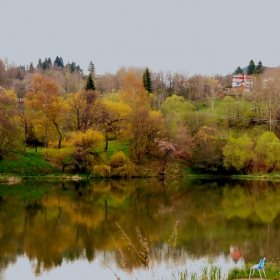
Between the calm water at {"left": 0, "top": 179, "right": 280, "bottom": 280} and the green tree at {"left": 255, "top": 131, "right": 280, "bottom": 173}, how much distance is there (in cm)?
1600

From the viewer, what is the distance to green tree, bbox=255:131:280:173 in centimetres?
5684

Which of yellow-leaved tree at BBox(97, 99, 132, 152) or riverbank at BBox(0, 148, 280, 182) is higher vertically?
yellow-leaved tree at BBox(97, 99, 132, 152)

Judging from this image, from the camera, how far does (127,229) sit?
22.1 meters

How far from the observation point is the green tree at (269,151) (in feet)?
186

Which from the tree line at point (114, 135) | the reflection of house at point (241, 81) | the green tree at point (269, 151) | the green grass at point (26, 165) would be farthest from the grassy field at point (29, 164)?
the reflection of house at point (241, 81)

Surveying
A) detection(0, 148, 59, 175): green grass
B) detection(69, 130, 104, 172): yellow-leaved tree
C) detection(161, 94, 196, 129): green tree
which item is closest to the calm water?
detection(0, 148, 59, 175): green grass

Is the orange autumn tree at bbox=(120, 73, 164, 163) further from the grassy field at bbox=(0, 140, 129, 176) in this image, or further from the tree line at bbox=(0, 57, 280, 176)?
the grassy field at bbox=(0, 140, 129, 176)

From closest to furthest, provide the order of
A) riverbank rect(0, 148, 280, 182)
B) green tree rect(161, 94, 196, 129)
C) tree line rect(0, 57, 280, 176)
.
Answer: riverbank rect(0, 148, 280, 182), tree line rect(0, 57, 280, 176), green tree rect(161, 94, 196, 129)

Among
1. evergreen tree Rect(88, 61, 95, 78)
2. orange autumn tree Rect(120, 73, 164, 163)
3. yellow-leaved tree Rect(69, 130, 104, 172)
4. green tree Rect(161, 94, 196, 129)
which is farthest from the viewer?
evergreen tree Rect(88, 61, 95, 78)

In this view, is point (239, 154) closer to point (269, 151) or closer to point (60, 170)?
point (269, 151)

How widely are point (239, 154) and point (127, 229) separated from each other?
121ft

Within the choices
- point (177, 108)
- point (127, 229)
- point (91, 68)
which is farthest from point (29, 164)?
point (91, 68)

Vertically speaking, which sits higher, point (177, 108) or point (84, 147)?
point (177, 108)

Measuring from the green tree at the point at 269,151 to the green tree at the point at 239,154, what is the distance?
54.2 inches
